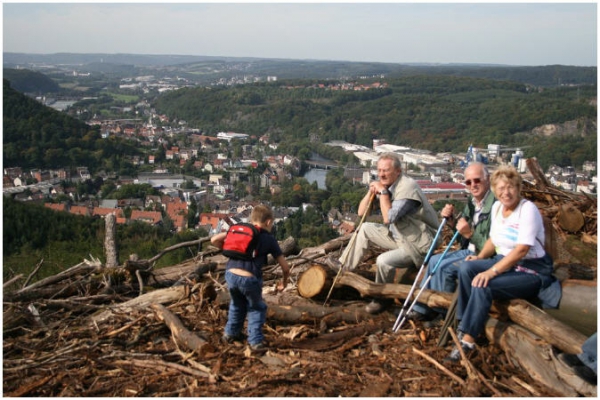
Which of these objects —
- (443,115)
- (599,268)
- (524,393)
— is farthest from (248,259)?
(443,115)

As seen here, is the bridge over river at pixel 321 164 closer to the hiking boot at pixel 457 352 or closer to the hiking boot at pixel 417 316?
the hiking boot at pixel 417 316

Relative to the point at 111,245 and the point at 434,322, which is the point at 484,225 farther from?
the point at 111,245

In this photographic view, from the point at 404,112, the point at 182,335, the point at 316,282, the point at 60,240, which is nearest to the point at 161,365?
the point at 182,335

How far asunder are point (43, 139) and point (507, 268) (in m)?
41.2

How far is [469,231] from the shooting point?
423 centimetres

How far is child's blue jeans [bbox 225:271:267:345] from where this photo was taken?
400 cm

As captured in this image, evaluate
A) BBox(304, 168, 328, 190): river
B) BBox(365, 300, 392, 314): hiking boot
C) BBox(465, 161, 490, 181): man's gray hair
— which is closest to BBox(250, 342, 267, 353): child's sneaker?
BBox(365, 300, 392, 314): hiking boot

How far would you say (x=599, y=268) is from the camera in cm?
362

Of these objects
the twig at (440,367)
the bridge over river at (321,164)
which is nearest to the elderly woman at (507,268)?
the twig at (440,367)

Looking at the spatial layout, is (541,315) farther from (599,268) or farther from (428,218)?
(428,218)

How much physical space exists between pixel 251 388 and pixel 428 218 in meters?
2.06

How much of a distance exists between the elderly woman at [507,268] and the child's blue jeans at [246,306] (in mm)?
1310

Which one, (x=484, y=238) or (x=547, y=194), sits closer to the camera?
(x=484, y=238)

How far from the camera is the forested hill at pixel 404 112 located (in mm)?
53781
